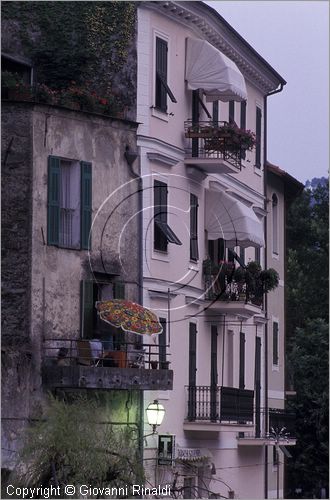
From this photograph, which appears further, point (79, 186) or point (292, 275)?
point (292, 275)

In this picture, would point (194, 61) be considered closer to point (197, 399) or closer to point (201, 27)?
point (201, 27)

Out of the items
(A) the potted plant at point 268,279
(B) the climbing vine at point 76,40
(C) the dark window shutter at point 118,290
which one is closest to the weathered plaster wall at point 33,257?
(C) the dark window shutter at point 118,290

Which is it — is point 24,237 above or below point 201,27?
below

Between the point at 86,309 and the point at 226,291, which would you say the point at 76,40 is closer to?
the point at 86,309

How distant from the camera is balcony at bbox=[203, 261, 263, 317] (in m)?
46.9

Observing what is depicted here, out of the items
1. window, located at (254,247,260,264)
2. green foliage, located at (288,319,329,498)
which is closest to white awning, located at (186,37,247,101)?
window, located at (254,247,260,264)

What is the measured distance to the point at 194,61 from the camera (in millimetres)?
45594

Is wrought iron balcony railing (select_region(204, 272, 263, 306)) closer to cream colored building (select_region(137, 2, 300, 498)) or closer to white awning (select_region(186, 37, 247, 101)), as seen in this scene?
cream colored building (select_region(137, 2, 300, 498))

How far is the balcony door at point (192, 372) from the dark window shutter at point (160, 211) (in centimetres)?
304

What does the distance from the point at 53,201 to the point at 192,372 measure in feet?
26.6

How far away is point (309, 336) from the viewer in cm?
7000

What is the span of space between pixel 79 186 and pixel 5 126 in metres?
2.38

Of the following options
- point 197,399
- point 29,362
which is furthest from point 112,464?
point 197,399

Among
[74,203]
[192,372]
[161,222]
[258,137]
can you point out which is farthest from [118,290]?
[258,137]
